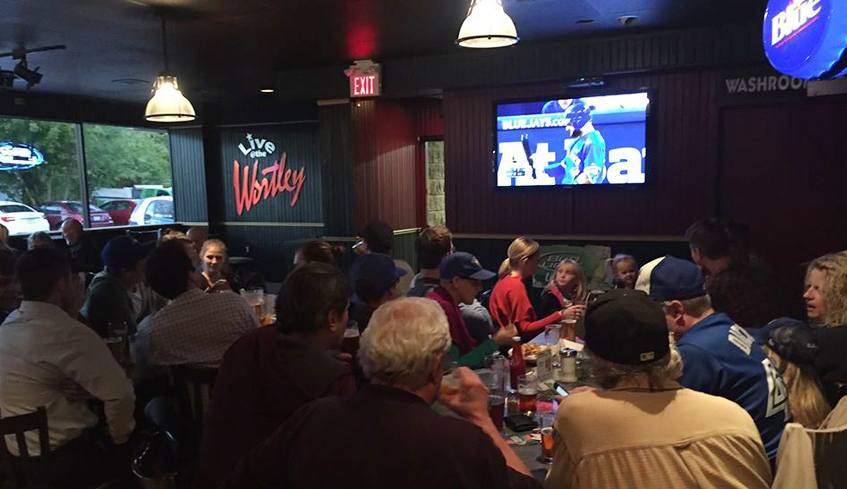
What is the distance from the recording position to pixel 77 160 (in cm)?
955

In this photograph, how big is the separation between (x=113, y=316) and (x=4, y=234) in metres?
3.07

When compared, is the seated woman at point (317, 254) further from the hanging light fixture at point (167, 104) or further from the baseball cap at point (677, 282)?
the baseball cap at point (677, 282)

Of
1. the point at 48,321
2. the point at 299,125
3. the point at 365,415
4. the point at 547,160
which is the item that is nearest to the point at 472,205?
the point at 547,160

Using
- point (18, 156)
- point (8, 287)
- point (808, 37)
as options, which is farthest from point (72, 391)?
point (18, 156)

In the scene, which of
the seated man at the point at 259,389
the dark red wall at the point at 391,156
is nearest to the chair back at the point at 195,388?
the seated man at the point at 259,389

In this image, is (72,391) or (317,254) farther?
(317,254)

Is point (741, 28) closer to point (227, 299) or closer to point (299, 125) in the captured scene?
point (227, 299)

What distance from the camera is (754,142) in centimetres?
610

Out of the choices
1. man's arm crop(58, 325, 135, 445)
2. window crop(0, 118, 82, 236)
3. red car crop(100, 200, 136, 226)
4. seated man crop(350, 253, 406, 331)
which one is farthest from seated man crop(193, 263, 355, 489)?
red car crop(100, 200, 136, 226)

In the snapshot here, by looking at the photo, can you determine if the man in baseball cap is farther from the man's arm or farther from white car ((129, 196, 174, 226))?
white car ((129, 196, 174, 226))

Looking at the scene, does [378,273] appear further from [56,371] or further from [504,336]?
[56,371]

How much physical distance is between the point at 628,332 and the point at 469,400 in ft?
1.50

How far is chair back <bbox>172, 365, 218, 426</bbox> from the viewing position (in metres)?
2.61

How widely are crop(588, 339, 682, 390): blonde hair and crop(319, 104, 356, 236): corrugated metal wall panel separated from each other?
20.5 feet
